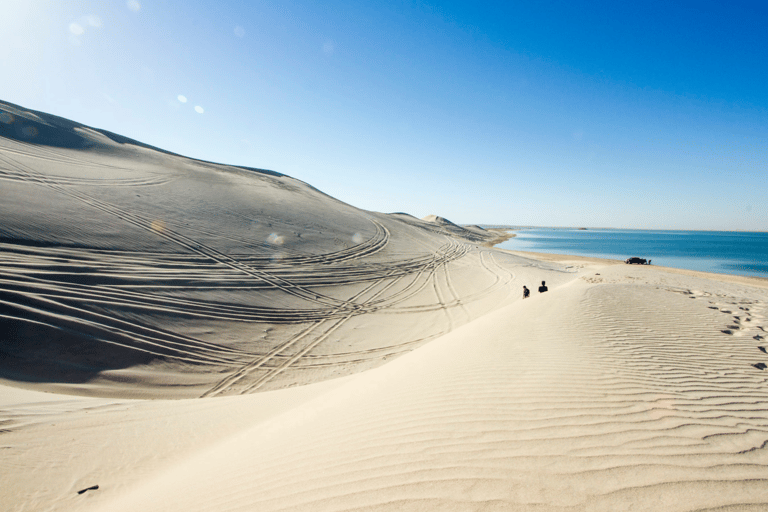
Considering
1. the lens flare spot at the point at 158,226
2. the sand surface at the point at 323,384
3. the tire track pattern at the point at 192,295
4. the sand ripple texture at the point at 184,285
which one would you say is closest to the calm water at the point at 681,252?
the sand ripple texture at the point at 184,285

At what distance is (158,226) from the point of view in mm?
13281

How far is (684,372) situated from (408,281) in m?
11.5

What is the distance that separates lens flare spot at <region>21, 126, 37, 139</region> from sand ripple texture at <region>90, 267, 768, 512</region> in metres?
27.0

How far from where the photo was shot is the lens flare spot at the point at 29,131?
1936 cm

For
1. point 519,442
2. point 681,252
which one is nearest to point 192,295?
point 519,442

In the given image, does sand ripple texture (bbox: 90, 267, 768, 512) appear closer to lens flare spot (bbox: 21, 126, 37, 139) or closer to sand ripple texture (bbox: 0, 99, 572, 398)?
sand ripple texture (bbox: 0, 99, 572, 398)

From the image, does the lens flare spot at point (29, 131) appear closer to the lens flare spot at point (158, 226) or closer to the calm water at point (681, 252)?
the lens flare spot at point (158, 226)

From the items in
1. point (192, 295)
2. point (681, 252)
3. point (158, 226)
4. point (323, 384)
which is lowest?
point (323, 384)

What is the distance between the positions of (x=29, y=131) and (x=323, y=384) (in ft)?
89.5

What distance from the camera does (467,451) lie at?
7.75 ft

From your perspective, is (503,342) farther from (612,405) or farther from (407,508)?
(407,508)

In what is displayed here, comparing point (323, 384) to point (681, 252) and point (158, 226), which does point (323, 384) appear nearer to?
point (158, 226)

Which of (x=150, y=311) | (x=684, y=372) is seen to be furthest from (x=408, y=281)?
(x=684, y=372)

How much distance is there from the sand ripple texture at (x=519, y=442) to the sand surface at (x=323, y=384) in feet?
0.07
